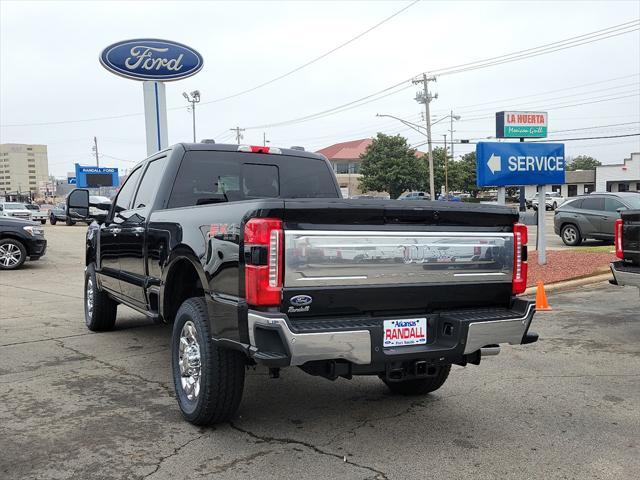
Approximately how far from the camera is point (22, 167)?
15238cm

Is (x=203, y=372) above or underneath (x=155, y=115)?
underneath

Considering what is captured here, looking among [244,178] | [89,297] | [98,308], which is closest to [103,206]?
[98,308]

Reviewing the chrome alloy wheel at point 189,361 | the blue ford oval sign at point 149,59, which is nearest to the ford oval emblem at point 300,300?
the chrome alloy wheel at point 189,361

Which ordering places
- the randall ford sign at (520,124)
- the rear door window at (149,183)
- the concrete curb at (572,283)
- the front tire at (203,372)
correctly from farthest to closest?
1. the randall ford sign at (520,124)
2. the concrete curb at (572,283)
3. the rear door window at (149,183)
4. the front tire at (203,372)

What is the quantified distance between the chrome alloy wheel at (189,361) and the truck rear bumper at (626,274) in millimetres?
4801

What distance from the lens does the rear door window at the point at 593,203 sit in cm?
1758

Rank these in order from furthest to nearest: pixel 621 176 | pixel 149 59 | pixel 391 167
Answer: pixel 391 167, pixel 621 176, pixel 149 59

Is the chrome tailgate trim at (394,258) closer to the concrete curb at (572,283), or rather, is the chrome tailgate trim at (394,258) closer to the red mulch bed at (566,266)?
the concrete curb at (572,283)

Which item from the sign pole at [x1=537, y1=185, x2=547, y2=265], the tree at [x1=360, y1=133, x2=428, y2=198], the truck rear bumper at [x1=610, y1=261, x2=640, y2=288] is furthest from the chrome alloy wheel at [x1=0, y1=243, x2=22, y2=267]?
the tree at [x1=360, y1=133, x2=428, y2=198]

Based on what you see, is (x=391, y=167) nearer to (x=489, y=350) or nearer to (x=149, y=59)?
(x=149, y=59)

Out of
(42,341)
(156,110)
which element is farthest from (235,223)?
(156,110)

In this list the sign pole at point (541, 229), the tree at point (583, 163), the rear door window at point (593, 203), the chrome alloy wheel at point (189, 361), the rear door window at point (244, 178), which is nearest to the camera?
the chrome alloy wheel at point (189, 361)

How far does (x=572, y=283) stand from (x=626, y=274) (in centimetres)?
438

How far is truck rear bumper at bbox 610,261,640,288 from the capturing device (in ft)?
21.2
